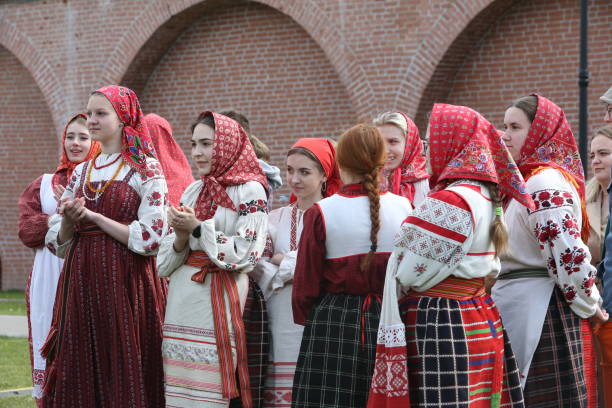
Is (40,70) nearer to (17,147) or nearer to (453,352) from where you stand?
(17,147)

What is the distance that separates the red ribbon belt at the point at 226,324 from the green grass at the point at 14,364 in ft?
11.8

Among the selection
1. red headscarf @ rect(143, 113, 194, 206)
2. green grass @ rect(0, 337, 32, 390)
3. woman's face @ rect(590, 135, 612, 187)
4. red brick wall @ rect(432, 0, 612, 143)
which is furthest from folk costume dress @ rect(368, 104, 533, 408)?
red brick wall @ rect(432, 0, 612, 143)

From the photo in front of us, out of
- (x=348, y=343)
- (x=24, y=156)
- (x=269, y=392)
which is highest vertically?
(x=24, y=156)

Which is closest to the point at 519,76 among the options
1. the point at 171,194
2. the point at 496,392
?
the point at 171,194

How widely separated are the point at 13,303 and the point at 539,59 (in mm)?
8664

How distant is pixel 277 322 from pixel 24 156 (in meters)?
12.9

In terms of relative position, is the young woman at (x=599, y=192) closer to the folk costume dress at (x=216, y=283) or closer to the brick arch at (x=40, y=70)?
the folk costume dress at (x=216, y=283)

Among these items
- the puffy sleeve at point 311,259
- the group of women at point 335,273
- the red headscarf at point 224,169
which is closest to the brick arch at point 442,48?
the group of women at point 335,273

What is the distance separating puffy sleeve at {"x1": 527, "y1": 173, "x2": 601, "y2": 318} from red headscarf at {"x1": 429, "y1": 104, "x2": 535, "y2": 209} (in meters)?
0.28

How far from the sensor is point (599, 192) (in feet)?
20.0

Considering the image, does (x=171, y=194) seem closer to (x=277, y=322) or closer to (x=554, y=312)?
(x=277, y=322)

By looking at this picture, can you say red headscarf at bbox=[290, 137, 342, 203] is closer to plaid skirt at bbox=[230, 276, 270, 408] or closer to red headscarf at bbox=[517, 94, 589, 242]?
plaid skirt at bbox=[230, 276, 270, 408]

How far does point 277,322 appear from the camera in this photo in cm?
514

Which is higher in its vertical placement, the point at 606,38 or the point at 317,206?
the point at 606,38
